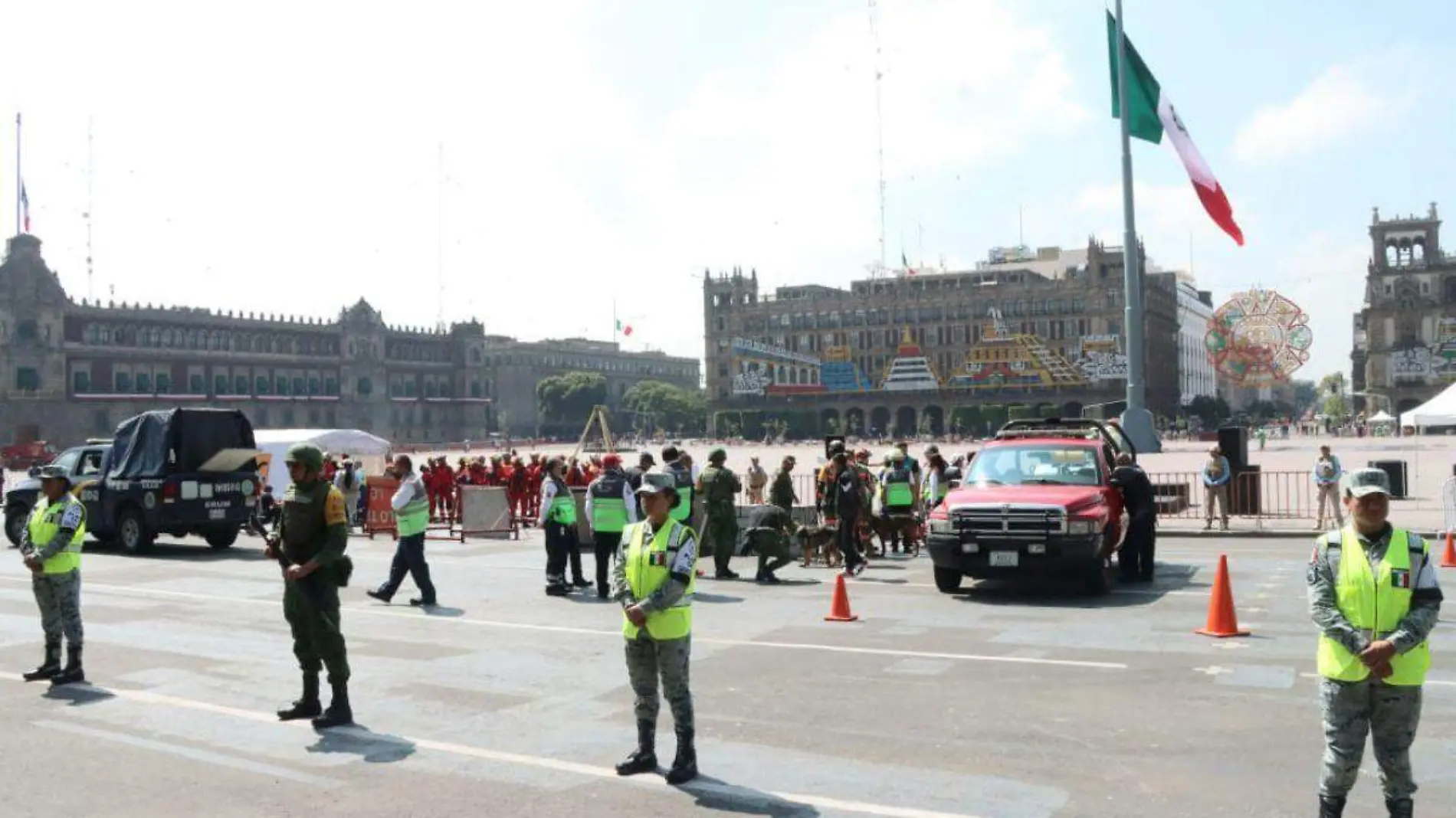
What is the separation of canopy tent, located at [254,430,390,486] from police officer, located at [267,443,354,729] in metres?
23.5

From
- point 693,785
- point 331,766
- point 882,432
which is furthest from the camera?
point 882,432

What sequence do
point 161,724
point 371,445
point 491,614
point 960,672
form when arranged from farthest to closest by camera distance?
1. point 371,445
2. point 491,614
3. point 960,672
4. point 161,724

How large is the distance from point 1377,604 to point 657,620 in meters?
3.46

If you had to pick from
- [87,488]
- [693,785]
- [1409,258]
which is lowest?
[693,785]

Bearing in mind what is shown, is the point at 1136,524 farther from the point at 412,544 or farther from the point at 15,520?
the point at 15,520

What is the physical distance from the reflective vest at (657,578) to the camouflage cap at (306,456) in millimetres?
2450

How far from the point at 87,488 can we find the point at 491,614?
38.7 ft

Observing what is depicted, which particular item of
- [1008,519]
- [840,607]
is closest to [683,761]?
[840,607]

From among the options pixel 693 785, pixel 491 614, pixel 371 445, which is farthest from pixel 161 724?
pixel 371 445

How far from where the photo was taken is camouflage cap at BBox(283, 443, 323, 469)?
7.93m

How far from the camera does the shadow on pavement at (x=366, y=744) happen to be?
7.38 metres

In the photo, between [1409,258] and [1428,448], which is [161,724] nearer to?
[1428,448]

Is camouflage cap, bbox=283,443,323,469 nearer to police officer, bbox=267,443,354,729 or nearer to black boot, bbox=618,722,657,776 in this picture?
police officer, bbox=267,443,354,729

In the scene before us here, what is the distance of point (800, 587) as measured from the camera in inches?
613
